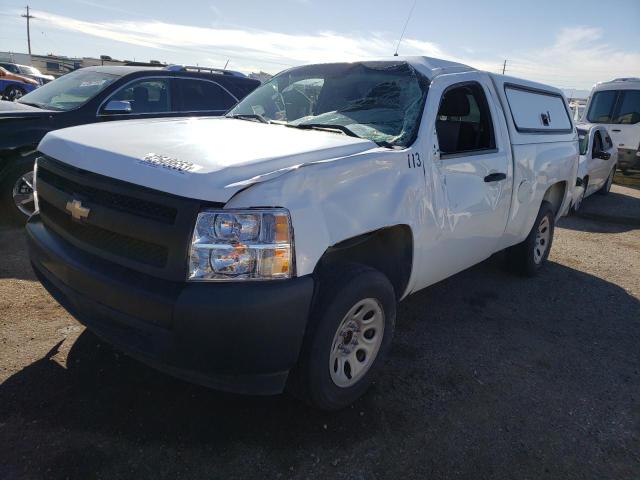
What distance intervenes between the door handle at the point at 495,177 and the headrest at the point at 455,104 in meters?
0.52

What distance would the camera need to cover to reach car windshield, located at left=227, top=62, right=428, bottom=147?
3133 mm

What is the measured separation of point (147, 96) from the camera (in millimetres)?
6371

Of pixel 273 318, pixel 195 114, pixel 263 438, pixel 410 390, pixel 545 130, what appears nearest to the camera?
pixel 273 318

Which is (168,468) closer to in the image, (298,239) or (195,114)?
(298,239)

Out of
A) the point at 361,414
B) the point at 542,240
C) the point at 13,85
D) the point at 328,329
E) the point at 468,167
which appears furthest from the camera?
the point at 13,85

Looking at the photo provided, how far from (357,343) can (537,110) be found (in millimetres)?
3291

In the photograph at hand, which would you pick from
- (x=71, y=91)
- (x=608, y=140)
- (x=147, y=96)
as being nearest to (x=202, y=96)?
(x=147, y=96)

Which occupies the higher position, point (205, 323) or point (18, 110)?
point (18, 110)

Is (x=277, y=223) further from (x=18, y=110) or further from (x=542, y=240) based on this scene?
(x=18, y=110)

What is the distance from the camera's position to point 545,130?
4801 mm

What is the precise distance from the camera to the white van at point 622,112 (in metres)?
13.5

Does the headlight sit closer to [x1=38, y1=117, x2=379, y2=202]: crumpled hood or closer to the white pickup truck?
the white pickup truck

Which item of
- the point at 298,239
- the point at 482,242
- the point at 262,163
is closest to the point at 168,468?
the point at 298,239

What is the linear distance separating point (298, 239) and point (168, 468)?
1204mm
